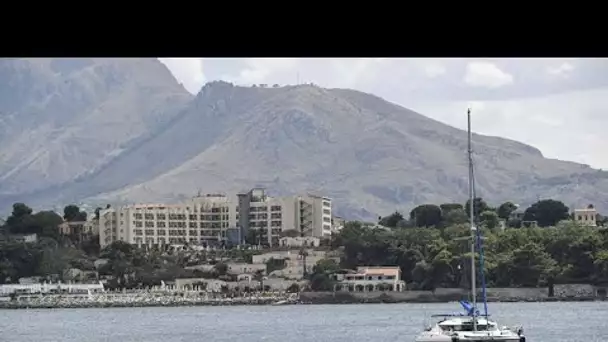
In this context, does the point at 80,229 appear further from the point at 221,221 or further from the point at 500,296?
the point at 500,296

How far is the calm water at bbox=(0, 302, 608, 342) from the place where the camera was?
4984 centimetres

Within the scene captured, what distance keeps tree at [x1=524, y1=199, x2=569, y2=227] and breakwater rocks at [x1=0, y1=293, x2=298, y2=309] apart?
15.8m

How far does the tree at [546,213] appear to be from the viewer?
322 ft

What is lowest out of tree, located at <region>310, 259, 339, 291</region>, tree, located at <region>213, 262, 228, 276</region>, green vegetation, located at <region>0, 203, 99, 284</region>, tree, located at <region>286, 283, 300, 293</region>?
tree, located at <region>286, 283, 300, 293</region>

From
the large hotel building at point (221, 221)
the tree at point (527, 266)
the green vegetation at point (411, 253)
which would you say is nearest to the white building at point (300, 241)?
the large hotel building at point (221, 221)

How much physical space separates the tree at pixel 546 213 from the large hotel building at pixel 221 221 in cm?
1198

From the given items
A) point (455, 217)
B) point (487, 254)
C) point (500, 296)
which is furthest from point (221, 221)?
point (487, 254)

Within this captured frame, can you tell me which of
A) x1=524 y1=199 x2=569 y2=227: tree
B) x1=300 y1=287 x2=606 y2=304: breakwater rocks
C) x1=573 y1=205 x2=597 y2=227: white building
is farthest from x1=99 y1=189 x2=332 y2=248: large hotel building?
x1=300 y1=287 x2=606 y2=304: breakwater rocks

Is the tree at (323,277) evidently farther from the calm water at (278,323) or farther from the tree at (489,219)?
the tree at (489,219)

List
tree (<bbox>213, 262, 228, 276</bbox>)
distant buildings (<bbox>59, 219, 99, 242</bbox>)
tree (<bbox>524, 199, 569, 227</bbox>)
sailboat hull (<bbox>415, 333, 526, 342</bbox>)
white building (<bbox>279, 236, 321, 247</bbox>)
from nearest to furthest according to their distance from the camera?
sailboat hull (<bbox>415, 333, 526, 342</bbox>) < tree (<bbox>213, 262, 228, 276</bbox>) < tree (<bbox>524, 199, 569, 227</bbox>) < distant buildings (<bbox>59, 219, 99, 242</bbox>) < white building (<bbox>279, 236, 321, 247</bbox>)

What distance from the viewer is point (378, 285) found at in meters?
83.7

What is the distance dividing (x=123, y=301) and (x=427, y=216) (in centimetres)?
1776

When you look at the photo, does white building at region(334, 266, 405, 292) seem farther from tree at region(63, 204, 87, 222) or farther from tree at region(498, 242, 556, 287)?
tree at region(63, 204, 87, 222)
